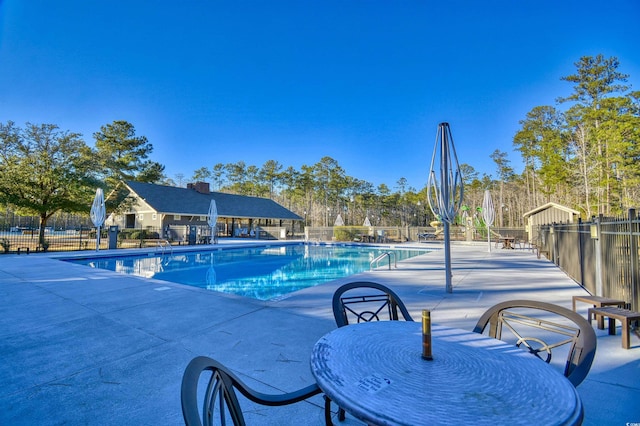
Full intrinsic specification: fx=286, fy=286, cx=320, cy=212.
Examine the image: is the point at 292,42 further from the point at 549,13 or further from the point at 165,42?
the point at 549,13

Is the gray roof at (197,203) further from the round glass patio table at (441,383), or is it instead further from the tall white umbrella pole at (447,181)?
the round glass patio table at (441,383)

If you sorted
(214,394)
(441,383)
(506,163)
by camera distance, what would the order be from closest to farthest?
(214,394), (441,383), (506,163)

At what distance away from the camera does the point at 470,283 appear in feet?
21.5

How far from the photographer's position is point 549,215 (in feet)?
52.5

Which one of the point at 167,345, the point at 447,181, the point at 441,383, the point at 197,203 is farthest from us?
the point at 197,203

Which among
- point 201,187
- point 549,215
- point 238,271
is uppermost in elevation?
point 201,187

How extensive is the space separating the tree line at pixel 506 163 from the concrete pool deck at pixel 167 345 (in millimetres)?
11709

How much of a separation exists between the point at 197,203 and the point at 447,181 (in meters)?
23.7

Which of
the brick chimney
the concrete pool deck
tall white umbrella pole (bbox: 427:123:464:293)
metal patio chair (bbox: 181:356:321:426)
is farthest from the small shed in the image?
the brick chimney

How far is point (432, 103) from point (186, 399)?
2423 cm

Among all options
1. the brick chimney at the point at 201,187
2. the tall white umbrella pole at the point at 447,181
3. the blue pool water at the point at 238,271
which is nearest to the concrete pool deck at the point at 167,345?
the tall white umbrella pole at the point at 447,181

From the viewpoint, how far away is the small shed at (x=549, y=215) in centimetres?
1333

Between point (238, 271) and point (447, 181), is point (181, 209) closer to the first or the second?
point (238, 271)

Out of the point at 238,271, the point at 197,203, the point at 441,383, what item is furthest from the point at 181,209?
the point at 441,383
